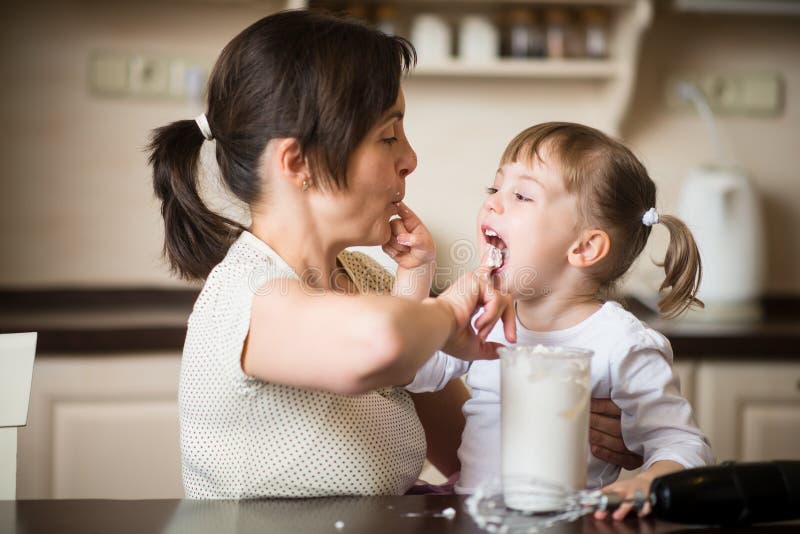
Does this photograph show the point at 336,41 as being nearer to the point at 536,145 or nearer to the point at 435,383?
the point at 536,145

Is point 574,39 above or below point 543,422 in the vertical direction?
above

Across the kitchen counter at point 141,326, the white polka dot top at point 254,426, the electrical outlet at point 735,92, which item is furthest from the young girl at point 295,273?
the electrical outlet at point 735,92

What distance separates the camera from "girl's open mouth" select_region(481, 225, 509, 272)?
4.59 feet

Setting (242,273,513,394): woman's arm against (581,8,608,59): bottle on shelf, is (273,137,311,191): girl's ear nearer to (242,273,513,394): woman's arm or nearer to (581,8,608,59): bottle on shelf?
(242,273,513,394): woman's arm

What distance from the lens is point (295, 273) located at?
1.21m

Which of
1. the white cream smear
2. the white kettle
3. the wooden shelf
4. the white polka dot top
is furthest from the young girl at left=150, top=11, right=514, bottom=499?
the white kettle

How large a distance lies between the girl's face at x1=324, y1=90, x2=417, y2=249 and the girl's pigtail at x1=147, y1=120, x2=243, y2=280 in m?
0.17

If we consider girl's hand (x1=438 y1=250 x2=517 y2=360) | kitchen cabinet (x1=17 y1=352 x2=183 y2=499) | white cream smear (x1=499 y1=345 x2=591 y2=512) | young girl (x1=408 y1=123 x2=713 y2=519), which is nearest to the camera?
white cream smear (x1=499 y1=345 x2=591 y2=512)

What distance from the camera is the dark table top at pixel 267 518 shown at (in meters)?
0.95

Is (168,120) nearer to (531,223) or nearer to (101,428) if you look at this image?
(101,428)

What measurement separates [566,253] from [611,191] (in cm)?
11

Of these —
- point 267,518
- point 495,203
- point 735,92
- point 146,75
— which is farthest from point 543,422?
point 735,92

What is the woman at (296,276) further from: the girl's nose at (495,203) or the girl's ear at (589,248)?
the girl's ear at (589,248)

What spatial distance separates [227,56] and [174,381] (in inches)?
47.3
